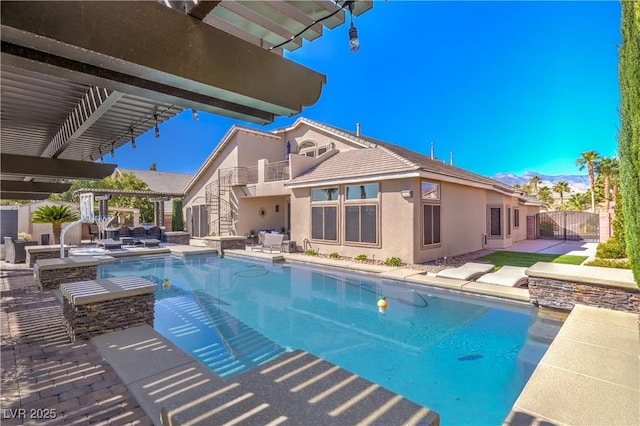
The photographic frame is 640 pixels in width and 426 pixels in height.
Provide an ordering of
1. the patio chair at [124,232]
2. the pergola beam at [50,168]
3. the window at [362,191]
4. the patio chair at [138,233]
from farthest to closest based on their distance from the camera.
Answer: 1. the patio chair at [138,233]
2. the patio chair at [124,232]
3. the window at [362,191]
4. the pergola beam at [50,168]

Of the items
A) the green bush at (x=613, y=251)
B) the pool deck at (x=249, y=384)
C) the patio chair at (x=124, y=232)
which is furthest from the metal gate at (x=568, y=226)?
the patio chair at (x=124, y=232)

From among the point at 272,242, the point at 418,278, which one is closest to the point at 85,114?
the point at 418,278

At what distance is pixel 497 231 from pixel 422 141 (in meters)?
38.3

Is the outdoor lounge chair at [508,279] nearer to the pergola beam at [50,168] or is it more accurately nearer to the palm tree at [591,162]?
the pergola beam at [50,168]

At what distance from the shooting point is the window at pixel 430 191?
13.8 m

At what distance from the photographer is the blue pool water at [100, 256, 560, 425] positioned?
5.02 metres

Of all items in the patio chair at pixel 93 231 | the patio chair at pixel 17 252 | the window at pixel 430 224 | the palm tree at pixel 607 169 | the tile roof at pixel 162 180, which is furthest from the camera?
the tile roof at pixel 162 180

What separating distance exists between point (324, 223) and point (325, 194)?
1.52 meters

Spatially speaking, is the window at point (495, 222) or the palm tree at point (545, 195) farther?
the palm tree at point (545, 195)

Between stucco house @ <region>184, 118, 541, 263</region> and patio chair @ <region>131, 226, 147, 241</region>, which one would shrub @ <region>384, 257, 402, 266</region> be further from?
patio chair @ <region>131, 226, 147, 241</region>

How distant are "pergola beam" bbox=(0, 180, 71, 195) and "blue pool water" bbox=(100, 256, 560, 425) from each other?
5385mm

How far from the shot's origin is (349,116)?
1672 inches

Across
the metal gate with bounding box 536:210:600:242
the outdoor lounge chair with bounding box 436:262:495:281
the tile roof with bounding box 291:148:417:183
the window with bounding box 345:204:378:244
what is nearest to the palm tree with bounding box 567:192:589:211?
the metal gate with bounding box 536:210:600:242

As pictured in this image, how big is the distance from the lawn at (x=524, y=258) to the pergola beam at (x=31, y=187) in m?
17.1
